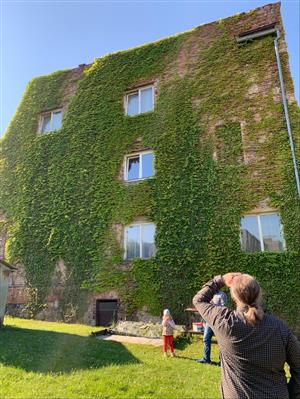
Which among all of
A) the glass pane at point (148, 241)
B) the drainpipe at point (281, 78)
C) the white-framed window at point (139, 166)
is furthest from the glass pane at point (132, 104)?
the glass pane at point (148, 241)

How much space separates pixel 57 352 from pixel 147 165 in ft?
30.6

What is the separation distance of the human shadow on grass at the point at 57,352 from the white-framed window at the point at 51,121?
12.3 metres

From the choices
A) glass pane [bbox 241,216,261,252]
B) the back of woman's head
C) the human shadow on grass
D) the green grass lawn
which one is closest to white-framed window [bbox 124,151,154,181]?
glass pane [bbox 241,216,261,252]

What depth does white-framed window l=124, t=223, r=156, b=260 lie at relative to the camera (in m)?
13.4

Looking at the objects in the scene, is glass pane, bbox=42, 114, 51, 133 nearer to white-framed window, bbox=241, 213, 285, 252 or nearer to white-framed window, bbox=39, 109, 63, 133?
white-framed window, bbox=39, 109, 63, 133

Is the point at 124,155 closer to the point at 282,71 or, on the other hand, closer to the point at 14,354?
the point at 282,71

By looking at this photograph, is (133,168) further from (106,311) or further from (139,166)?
(106,311)

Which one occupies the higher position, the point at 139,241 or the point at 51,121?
the point at 51,121

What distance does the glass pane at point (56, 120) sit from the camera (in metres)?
18.4

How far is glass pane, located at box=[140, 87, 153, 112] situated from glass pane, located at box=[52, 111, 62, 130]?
525cm

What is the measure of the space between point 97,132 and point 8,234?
276 inches

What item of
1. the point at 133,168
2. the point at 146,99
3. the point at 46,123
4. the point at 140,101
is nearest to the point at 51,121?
the point at 46,123

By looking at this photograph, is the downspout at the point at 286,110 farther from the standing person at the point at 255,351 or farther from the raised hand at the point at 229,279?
the standing person at the point at 255,351

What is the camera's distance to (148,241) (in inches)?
529
